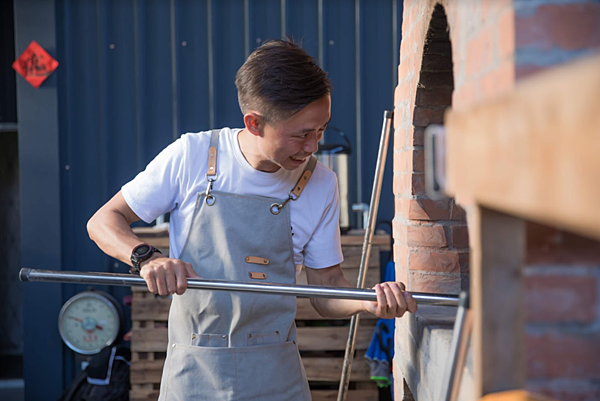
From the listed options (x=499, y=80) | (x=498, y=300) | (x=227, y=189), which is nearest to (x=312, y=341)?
(x=227, y=189)

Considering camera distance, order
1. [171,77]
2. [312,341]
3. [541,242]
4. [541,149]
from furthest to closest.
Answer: [171,77] → [312,341] → [541,242] → [541,149]

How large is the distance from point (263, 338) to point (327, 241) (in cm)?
35

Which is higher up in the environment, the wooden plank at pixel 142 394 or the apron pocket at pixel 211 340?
the apron pocket at pixel 211 340

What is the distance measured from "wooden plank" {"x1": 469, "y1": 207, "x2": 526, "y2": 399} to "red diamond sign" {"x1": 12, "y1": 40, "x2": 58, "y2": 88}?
368 centimetres

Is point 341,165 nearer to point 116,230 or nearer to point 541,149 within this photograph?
point 116,230

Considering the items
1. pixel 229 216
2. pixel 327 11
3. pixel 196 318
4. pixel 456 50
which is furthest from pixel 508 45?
pixel 327 11

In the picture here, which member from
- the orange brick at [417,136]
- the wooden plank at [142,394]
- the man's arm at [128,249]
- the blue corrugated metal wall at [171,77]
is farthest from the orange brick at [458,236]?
the wooden plank at [142,394]

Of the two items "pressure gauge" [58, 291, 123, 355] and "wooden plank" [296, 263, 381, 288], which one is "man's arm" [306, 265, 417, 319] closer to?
"wooden plank" [296, 263, 381, 288]

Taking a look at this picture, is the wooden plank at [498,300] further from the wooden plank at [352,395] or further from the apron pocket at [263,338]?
the wooden plank at [352,395]

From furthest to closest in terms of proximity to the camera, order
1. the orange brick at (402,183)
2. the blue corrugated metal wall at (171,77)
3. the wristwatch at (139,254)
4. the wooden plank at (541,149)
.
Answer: the blue corrugated metal wall at (171,77) < the orange brick at (402,183) < the wristwatch at (139,254) < the wooden plank at (541,149)

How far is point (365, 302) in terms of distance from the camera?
1.74 meters

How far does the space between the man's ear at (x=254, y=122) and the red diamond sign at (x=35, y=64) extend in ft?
8.08

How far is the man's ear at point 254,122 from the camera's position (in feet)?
5.93

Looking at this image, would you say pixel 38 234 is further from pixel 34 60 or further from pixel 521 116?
pixel 521 116
